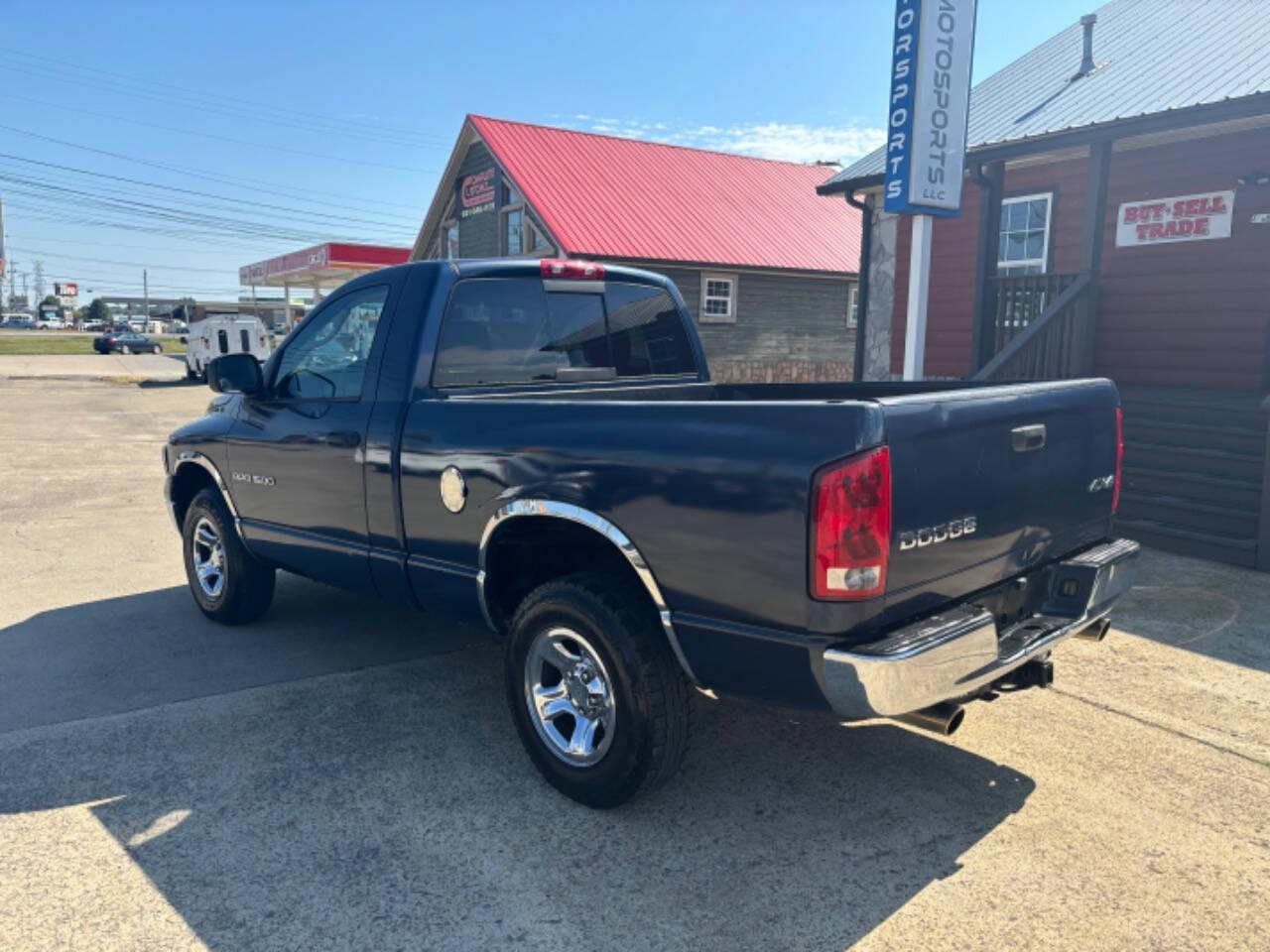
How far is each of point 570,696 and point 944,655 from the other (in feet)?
4.50

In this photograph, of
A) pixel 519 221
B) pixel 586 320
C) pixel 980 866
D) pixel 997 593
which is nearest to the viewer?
pixel 980 866

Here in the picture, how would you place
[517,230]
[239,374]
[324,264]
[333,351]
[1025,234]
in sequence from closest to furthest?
[333,351]
[239,374]
[1025,234]
[517,230]
[324,264]

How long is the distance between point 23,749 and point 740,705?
3.05 metres

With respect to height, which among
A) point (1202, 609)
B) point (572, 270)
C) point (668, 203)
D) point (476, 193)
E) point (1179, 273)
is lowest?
point (1202, 609)

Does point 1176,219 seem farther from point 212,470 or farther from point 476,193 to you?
point 476,193

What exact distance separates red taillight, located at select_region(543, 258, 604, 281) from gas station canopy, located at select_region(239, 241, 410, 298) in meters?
26.0

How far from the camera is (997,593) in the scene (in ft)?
11.3

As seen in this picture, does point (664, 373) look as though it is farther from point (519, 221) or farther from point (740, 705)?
point (519, 221)

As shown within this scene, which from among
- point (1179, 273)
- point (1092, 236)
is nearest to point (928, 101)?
point (1092, 236)

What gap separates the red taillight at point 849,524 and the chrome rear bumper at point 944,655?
20 centimetres

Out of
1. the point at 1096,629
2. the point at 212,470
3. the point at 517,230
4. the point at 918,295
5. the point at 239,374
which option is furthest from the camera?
the point at 517,230

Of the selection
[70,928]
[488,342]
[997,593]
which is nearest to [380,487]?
[488,342]

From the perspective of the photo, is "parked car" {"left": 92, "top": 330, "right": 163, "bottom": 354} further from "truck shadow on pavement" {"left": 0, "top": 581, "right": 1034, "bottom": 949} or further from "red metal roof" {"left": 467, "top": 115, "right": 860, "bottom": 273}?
"truck shadow on pavement" {"left": 0, "top": 581, "right": 1034, "bottom": 949}

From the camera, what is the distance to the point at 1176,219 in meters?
10.7
